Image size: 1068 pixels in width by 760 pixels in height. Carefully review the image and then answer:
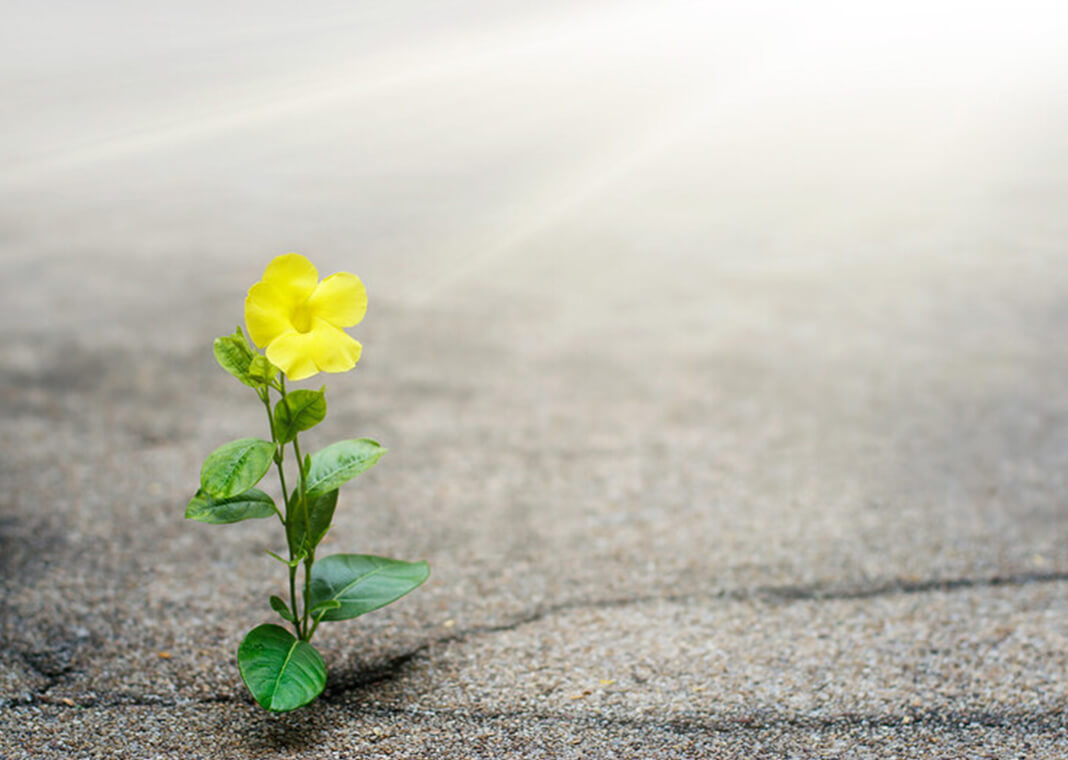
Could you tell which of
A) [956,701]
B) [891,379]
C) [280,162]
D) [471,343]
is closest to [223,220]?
[280,162]

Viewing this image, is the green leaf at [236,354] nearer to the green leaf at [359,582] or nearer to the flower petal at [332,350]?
the flower petal at [332,350]

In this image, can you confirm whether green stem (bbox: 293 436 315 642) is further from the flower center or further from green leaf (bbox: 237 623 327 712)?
the flower center

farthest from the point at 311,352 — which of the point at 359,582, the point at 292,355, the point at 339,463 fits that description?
the point at 359,582

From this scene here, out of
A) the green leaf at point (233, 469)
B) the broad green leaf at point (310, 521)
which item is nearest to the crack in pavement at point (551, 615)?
the broad green leaf at point (310, 521)

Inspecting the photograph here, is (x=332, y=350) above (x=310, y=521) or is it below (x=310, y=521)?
above

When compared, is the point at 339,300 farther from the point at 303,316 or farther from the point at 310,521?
the point at 310,521

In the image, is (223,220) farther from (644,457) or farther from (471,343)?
(644,457)
